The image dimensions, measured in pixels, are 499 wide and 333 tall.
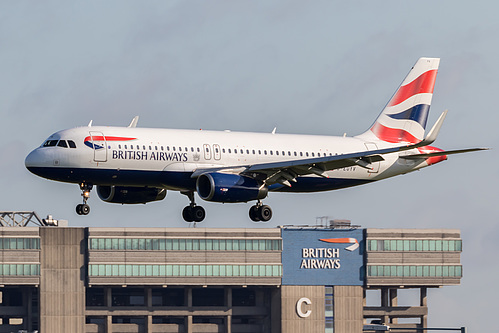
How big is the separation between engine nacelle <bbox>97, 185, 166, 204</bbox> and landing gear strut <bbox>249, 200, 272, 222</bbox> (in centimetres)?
721

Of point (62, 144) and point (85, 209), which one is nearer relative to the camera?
point (62, 144)

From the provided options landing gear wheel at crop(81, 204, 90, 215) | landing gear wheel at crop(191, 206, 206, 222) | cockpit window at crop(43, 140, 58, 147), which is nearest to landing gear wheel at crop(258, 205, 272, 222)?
→ landing gear wheel at crop(191, 206, 206, 222)

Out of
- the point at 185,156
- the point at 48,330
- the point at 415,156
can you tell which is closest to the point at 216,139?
the point at 185,156

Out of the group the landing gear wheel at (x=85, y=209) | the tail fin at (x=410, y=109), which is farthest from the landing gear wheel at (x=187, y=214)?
the tail fin at (x=410, y=109)

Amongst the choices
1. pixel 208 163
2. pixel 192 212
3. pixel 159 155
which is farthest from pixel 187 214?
pixel 159 155

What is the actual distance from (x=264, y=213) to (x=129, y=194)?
33.5 ft

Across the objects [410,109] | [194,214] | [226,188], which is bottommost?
[194,214]

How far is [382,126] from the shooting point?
100 meters

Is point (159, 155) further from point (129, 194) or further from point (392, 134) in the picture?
point (392, 134)

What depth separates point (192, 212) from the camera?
9038 cm

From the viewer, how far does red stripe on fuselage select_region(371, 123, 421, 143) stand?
99.4 metres

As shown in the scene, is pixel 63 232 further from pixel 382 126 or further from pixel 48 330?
pixel 382 126

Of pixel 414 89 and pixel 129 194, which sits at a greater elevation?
pixel 414 89

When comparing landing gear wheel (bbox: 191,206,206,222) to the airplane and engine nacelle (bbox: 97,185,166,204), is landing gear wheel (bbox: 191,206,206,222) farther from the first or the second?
engine nacelle (bbox: 97,185,166,204)
